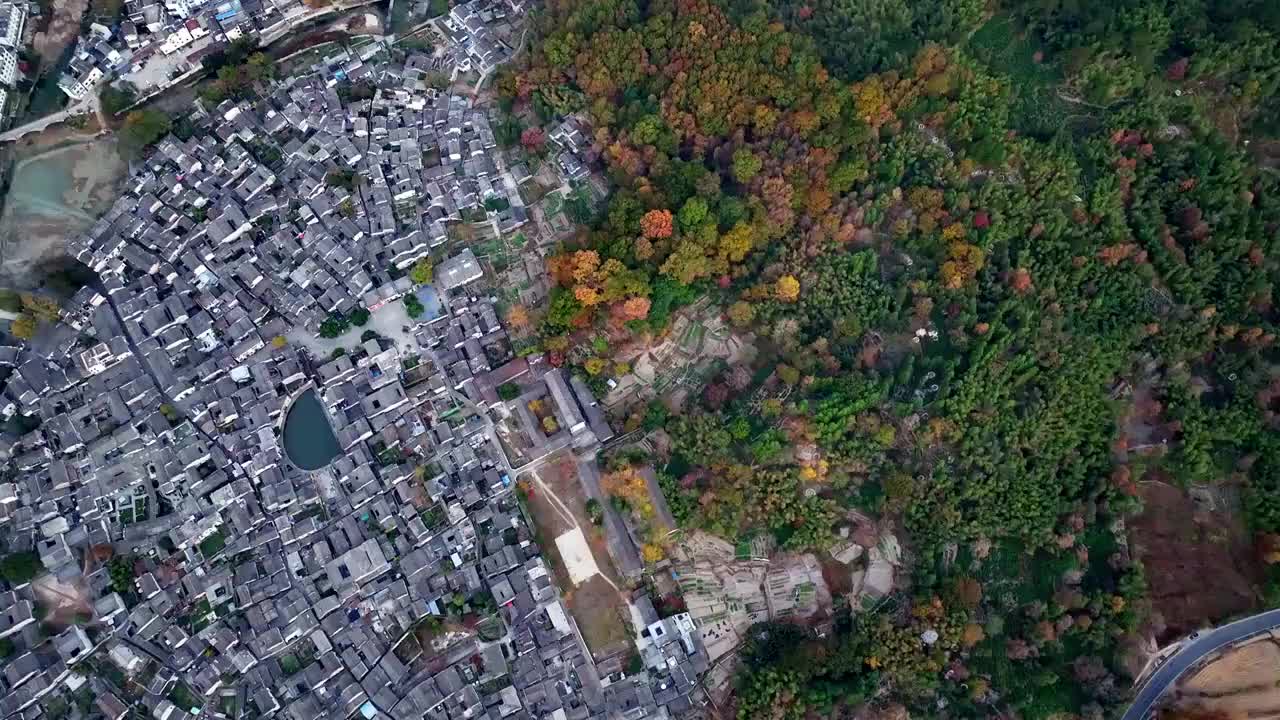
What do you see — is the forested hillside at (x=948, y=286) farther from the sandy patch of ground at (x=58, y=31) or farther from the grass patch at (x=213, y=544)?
the sandy patch of ground at (x=58, y=31)

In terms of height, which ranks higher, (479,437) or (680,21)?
(680,21)

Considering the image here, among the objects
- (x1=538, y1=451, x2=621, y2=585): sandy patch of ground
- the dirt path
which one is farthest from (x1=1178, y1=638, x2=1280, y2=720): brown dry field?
the dirt path

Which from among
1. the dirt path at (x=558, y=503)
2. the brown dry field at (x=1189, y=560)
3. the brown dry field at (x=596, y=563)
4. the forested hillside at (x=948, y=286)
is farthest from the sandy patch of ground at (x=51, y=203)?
the brown dry field at (x=1189, y=560)

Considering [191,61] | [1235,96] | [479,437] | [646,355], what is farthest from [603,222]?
[1235,96]

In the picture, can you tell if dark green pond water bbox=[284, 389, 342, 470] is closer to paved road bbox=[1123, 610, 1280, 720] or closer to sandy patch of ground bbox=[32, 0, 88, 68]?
sandy patch of ground bbox=[32, 0, 88, 68]

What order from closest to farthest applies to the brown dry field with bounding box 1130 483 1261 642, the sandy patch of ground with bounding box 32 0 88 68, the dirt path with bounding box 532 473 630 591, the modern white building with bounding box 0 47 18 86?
the brown dry field with bounding box 1130 483 1261 642 < the dirt path with bounding box 532 473 630 591 < the modern white building with bounding box 0 47 18 86 < the sandy patch of ground with bounding box 32 0 88 68

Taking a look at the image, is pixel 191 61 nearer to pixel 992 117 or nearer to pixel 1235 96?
pixel 992 117

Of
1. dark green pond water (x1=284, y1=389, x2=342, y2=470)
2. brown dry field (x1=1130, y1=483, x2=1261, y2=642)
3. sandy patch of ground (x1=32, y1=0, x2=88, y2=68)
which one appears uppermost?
sandy patch of ground (x1=32, y1=0, x2=88, y2=68)

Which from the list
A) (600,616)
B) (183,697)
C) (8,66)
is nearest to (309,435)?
(183,697)
